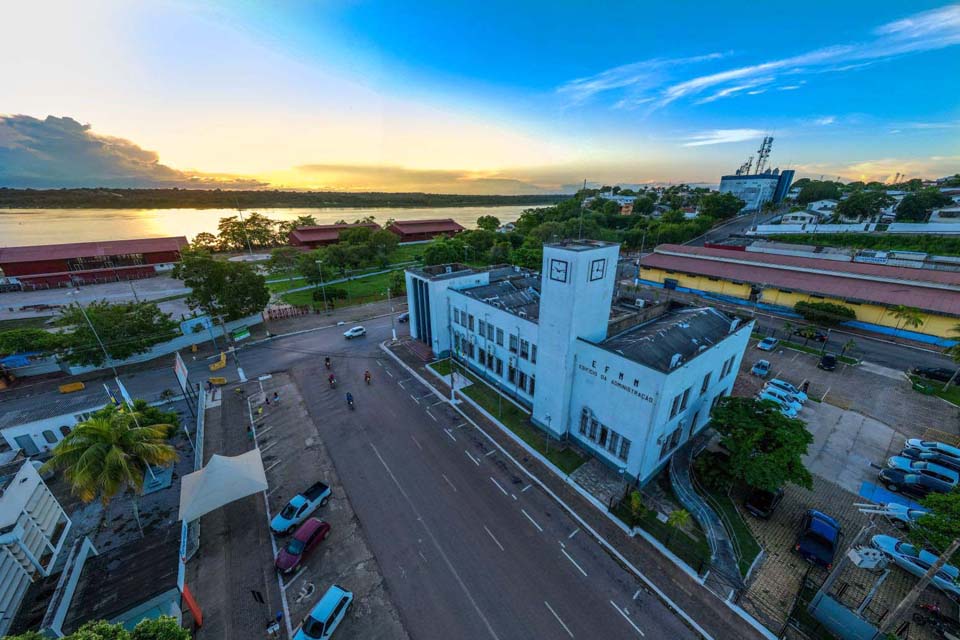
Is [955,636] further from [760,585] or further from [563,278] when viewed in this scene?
[563,278]

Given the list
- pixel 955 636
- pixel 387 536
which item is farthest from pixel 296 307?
pixel 955 636

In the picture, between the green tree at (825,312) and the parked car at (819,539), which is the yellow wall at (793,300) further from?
the parked car at (819,539)

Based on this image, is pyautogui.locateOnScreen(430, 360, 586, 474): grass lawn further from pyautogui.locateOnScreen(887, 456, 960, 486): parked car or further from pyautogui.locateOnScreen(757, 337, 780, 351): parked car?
pyautogui.locateOnScreen(757, 337, 780, 351): parked car

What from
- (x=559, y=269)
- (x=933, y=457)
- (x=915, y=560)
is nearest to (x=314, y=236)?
(x=559, y=269)

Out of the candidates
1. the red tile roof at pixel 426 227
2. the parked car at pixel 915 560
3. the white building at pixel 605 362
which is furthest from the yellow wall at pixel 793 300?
the red tile roof at pixel 426 227

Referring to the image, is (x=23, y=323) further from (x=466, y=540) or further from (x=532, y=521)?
(x=532, y=521)

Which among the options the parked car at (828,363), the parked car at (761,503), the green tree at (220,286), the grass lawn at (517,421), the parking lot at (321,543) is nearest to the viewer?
the parking lot at (321,543)
